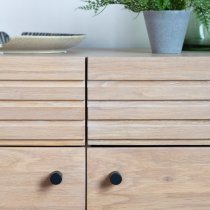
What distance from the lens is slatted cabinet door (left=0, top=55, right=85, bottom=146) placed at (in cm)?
90

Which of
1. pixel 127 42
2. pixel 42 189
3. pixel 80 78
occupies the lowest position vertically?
pixel 42 189

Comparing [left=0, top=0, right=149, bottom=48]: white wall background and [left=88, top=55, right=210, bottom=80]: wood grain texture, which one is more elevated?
[left=88, top=55, right=210, bottom=80]: wood grain texture

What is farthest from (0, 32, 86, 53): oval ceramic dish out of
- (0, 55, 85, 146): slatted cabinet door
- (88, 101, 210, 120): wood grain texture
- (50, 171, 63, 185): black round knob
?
(50, 171, 63, 185): black round knob

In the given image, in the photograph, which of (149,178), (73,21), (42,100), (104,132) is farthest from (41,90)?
(73,21)

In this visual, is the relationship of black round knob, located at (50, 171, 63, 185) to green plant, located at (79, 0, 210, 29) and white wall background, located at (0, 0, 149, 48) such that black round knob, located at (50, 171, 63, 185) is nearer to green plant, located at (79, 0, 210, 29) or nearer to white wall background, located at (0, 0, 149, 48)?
green plant, located at (79, 0, 210, 29)

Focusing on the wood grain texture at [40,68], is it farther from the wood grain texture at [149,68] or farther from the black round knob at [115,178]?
the black round knob at [115,178]

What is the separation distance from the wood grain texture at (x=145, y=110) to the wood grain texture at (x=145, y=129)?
0.01m

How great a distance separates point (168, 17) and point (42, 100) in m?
0.33

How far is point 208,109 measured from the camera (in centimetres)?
92

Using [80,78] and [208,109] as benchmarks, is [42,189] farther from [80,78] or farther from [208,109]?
[208,109]

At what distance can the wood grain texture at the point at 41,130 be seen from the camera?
3.01 feet

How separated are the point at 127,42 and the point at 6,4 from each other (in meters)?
0.39

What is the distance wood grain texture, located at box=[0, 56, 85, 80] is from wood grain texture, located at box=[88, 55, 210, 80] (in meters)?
0.03

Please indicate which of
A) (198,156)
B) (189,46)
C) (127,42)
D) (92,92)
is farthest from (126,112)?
(127,42)
